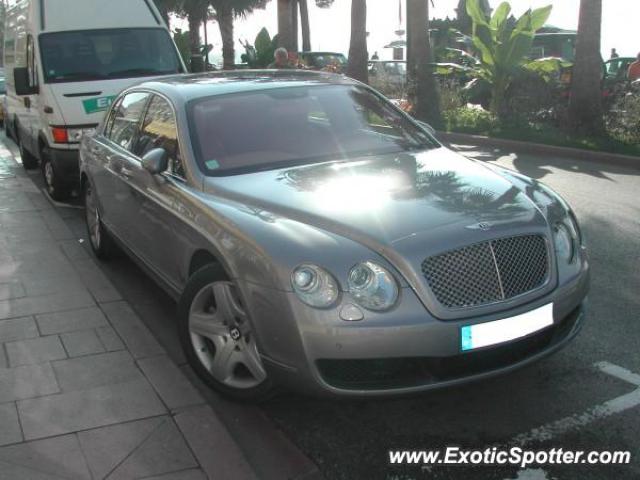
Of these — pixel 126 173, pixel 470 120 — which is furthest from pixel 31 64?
pixel 470 120

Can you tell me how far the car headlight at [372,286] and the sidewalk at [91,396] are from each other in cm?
88

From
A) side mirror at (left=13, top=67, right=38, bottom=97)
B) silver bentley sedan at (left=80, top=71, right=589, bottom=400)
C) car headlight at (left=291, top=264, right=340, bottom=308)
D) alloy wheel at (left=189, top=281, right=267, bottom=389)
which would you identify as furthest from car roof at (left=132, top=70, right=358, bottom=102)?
side mirror at (left=13, top=67, right=38, bottom=97)

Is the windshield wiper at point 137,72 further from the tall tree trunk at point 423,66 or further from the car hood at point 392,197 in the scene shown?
the tall tree trunk at point 423,66

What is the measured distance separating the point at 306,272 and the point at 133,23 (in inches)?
305

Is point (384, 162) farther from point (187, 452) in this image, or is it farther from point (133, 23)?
point (133, 23)

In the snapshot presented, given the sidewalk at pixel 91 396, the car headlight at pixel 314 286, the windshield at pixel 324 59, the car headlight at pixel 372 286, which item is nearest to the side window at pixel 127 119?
the sidewalk at pixel 91 396

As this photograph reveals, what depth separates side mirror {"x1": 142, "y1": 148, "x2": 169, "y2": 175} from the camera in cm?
449

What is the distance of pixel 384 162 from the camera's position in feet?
14.6

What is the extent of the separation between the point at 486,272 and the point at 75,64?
24.6 ft

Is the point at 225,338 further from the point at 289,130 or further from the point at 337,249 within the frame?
Result: the point at 289,130

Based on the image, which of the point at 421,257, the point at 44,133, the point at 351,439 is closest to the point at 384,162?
the point at 421,257

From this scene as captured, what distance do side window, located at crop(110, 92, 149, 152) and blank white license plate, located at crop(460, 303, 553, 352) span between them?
3239 millimetres

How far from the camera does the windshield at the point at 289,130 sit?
448 centimetres

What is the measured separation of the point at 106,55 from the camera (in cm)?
955
